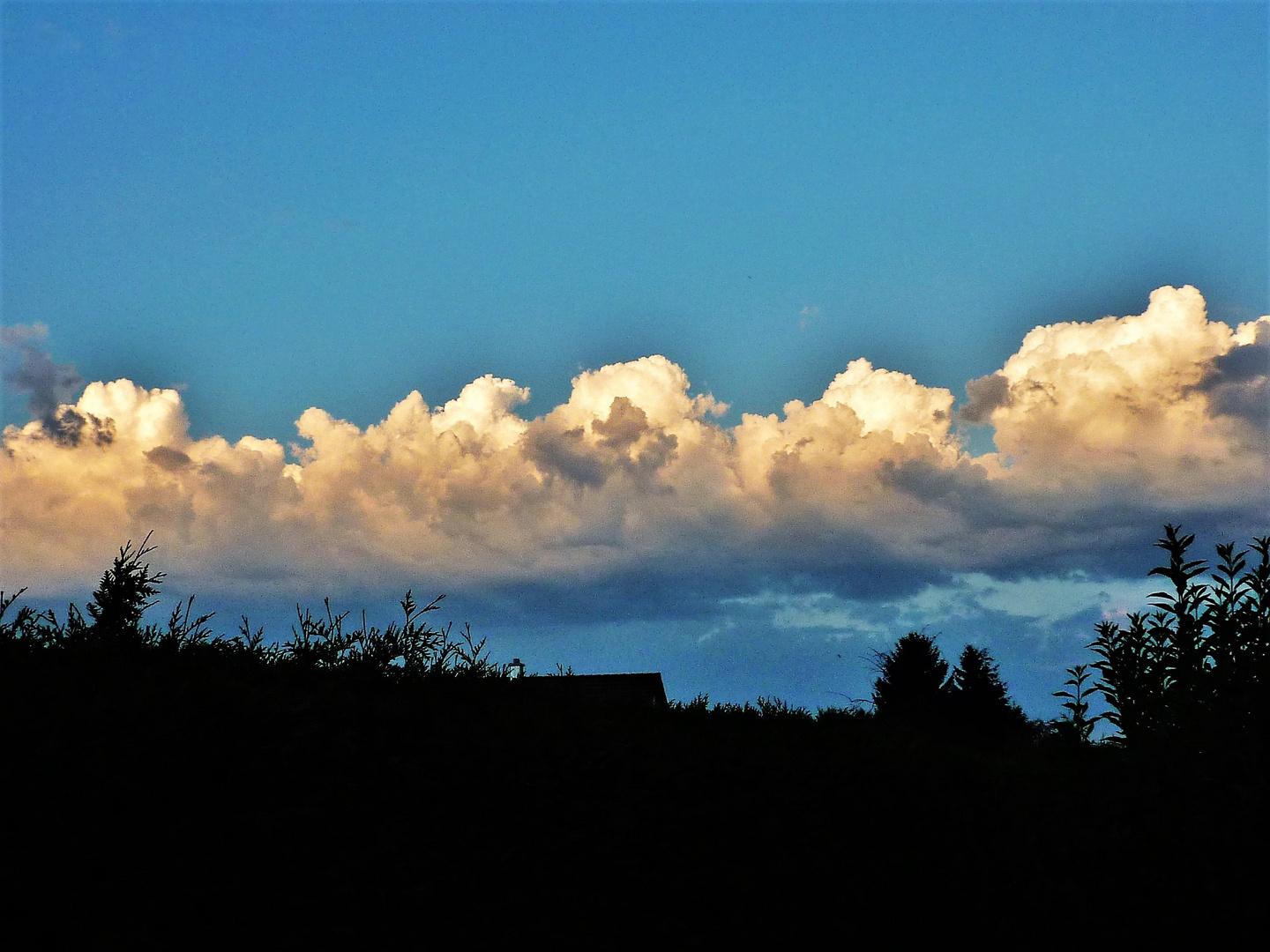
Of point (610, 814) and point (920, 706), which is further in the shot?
Answer: point (920, 706)

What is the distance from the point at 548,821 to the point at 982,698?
3676cm

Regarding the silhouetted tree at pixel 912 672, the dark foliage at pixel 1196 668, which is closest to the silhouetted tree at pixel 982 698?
the silhouetted tree at pixel 912 672

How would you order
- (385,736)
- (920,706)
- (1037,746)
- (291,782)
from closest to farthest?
(291,782) → (385,736) → (1037,746) → (920,706)

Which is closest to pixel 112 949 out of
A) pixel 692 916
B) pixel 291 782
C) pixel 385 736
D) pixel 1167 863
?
pixel 291 782

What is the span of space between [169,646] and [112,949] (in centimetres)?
256

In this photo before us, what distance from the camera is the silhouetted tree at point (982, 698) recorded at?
40.3 meters

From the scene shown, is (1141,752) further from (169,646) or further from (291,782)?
(169,646)

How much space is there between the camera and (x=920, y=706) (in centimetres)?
3622

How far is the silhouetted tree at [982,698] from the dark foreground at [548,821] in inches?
1198

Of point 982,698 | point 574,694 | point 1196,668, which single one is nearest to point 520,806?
point 574,694

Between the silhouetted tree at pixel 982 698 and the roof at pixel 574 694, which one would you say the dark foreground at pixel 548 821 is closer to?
the roof at pixel 574 694

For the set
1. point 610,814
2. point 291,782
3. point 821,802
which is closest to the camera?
point 291,782

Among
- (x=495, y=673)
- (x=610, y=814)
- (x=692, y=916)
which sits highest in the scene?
(x=495, y=673)

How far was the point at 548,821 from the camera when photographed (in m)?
8.15
